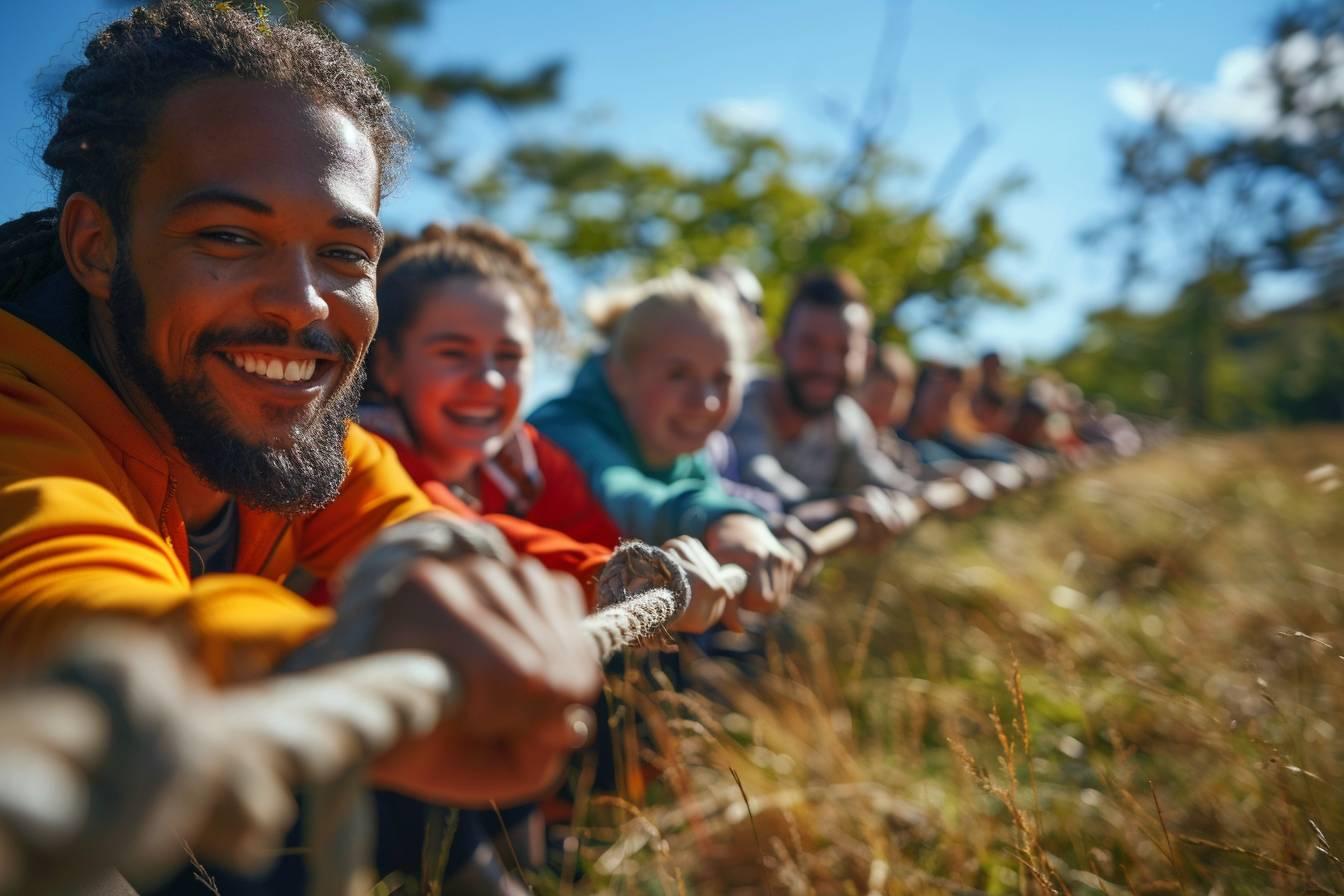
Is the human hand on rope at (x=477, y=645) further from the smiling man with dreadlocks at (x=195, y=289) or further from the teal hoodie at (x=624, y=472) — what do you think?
the teal hoodie at (x=624, y=472)

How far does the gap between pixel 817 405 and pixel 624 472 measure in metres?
2.25

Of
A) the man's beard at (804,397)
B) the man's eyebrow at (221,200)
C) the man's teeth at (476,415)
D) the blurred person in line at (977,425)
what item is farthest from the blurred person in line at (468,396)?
the blurred person in line at (977,425)

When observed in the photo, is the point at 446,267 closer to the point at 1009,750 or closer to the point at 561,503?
the point at 561,503

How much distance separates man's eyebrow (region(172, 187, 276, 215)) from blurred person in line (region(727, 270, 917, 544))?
10.4 feet

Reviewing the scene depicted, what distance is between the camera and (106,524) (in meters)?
0.95

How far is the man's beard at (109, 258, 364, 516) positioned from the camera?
1341 millimetres

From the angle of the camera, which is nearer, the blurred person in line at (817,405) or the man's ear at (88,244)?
the man's ear at (88,244)

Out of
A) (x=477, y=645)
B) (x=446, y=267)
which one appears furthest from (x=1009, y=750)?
(x=446, y=267)

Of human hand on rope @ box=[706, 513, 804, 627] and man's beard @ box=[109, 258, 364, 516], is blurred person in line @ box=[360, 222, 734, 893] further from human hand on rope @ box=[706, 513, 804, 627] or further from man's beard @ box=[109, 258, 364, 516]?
man's beard @ box=[109, 258, 364, 516]

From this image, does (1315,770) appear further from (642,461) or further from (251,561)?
(251,561)

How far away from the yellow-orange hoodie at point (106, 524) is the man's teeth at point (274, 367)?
7.0 inches

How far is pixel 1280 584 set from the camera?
15.5ft

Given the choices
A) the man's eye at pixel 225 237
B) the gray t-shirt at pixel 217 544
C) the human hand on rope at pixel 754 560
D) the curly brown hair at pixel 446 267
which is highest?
the curly brown hair at pixel 446 267

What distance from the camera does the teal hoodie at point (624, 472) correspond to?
2.39 meters
